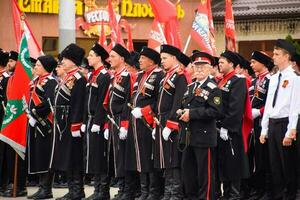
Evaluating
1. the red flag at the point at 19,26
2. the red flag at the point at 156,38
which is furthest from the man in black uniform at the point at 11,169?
the red flag at the point at 156,38

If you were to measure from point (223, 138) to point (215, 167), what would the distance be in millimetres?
408

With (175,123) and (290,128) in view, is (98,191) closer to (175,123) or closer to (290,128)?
(175,123)

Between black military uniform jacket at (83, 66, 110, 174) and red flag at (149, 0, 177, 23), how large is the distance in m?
1.18

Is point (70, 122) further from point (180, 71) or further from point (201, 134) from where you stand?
point (201, 134)

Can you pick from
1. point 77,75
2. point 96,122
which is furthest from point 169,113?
point 77,75

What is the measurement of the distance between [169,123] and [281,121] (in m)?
1.48

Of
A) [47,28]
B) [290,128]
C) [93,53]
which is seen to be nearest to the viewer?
[290,128]

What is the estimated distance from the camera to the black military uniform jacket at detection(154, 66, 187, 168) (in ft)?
36.2

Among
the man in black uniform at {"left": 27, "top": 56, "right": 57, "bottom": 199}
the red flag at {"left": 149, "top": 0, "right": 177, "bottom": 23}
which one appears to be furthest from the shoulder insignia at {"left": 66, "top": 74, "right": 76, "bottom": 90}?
the red flag at {"left": 149, "top": 0, "right": 177, "bottom": 23}

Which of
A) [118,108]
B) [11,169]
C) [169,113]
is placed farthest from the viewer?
[11,169]

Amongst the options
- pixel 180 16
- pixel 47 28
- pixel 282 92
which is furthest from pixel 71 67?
pixel 180 16

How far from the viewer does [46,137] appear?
12.9 meters

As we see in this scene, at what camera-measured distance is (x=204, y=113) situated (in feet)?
33.6

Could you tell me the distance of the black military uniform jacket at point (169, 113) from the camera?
11.0 m
